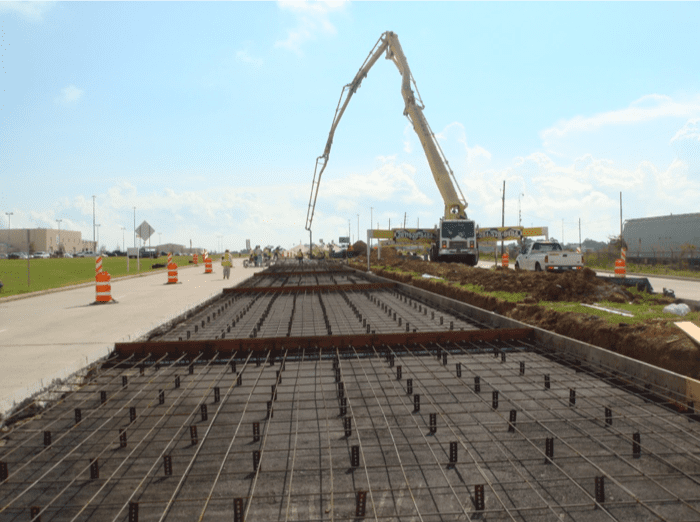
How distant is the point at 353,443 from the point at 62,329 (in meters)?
8.53

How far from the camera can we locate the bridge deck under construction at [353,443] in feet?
10.9

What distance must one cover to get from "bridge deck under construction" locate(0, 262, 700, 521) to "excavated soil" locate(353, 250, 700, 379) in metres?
0.99

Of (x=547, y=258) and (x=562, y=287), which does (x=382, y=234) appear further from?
(x=562, y=287)

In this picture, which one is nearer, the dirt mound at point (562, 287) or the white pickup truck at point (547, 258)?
the dirt mound at point (562, 287)

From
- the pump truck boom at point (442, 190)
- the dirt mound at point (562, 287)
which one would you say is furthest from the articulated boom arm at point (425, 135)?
the dirt mound at point (562, 287)

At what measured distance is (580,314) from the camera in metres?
9.30

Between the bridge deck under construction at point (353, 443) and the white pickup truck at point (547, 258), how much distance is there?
15.1 metres

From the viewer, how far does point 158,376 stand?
6.70m

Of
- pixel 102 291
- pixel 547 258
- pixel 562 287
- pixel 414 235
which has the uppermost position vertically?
pixel 414 235

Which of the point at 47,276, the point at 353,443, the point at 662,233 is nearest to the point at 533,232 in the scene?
the point at 662,233

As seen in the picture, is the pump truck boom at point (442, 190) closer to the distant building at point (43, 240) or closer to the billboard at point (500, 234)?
the billboard at point (500, 234)

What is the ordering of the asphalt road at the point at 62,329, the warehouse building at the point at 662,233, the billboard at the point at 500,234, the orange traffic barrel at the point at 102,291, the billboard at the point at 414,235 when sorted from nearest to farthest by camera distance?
1. the asphalt road at the point at 62,329
2. the orange traffic barrel at the point at 102,291
3. the billboard at the point at 500,234
4. the billboard at the point at 414,235
5. the warehouse building at the point at 662,233

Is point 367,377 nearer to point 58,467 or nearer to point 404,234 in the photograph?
point 58,467

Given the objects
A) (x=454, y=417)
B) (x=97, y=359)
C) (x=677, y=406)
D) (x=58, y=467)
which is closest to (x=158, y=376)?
(x=97, y=359)
